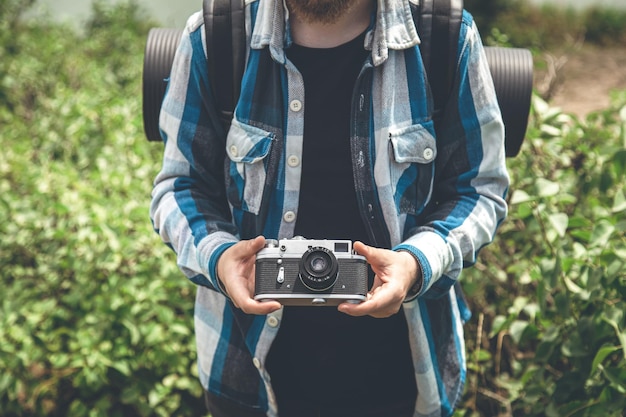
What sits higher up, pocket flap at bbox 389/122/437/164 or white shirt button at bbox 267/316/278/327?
pocket flap at bbox 389/122/437/164

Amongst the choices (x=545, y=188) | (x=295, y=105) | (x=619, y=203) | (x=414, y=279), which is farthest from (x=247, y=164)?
(x=619, y=203)

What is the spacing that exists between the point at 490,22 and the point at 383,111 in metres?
6.13

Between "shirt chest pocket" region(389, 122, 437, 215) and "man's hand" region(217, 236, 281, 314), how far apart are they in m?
0.32

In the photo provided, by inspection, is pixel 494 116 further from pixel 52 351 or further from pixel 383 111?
pixel 52 351

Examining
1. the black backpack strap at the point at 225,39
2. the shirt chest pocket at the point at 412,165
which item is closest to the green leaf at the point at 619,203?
the shirt chest pocket at the point at 412,165

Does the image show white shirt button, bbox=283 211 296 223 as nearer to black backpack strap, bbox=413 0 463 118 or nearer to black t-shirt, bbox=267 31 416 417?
black t-shirt, bbox=267 31 416 417

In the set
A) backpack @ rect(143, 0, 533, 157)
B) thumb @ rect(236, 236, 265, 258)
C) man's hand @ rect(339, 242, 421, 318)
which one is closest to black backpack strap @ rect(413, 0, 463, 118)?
backpack @ rect(143, 0, 533, 157)

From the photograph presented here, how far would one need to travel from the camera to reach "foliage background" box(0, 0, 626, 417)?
2229 millimetres

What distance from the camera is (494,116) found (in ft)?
5.25

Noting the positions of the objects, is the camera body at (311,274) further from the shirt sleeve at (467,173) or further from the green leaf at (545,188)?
the green leaf at (545,188)

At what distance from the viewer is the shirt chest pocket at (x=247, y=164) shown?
1617 mm

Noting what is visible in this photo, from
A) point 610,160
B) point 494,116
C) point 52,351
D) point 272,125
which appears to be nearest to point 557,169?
point 610,160

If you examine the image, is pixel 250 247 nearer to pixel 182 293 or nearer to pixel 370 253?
pixel 370 253

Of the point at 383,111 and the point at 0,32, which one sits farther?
the point at 0,32
